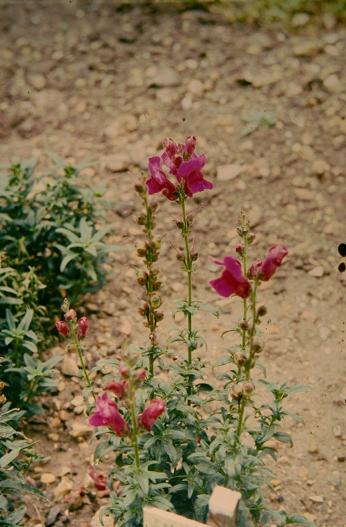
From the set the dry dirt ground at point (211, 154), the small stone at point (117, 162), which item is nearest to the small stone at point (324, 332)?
the dry dirt ground at point (211, 154)

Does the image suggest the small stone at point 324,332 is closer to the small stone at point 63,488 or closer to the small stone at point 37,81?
the small stone at point 63,488

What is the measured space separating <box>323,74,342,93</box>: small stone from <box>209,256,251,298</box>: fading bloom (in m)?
3.40

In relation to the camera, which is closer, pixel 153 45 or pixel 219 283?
pixel 219 283

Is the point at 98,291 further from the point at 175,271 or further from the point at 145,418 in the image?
the point at 145,418

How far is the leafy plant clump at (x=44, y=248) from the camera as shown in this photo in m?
3.79

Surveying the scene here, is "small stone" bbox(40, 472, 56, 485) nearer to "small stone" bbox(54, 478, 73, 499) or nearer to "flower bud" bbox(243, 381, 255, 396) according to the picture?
"small stone" bbox(54, 478, 73, 499)

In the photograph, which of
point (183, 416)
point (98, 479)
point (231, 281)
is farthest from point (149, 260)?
point (98, 479)

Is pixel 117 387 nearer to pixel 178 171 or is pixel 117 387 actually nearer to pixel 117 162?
pixel 178 171

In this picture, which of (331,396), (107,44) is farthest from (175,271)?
(107,44)

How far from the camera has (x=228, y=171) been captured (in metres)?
4.82

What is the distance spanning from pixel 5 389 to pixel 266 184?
222cm

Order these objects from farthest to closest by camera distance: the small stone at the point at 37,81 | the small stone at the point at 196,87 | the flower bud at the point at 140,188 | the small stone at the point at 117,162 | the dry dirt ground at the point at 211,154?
the small stone at the point at 37,81
the small stone at the point at 196,87
the small stone at the point at 117,162
the dry dirt ground at the point at 211,154
the flower bud at the point at 140,188

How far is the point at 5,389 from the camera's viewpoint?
348 cm

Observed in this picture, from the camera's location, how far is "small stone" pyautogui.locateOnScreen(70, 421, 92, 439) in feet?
11.9
